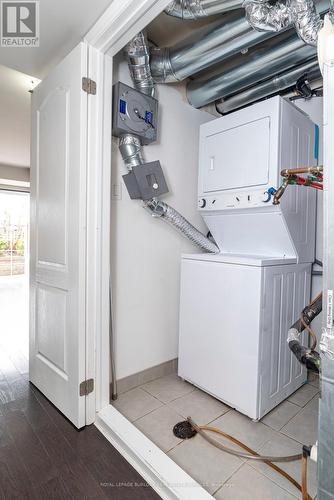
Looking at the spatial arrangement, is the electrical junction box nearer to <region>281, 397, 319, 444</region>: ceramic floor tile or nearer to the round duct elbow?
the round duct elbow

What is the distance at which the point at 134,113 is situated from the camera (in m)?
1.80

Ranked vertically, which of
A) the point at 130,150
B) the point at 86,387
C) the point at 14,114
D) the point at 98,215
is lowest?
the point at 86,387

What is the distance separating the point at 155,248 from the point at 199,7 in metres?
1.48

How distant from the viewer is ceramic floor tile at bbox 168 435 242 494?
1.25 metres

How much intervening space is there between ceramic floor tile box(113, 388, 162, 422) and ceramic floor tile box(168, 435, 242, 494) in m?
0.37

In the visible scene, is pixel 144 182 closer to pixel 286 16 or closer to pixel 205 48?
pixel 205 48

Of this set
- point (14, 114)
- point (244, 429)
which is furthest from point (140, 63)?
point (244, 429)

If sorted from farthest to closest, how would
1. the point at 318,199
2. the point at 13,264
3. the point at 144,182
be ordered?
1. the point at 13,264
2. the point at 318,199
3. the point at 144,182

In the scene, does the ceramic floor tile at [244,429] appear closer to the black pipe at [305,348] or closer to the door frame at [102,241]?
the door frame at [102,241]

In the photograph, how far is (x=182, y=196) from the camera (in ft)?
7.59

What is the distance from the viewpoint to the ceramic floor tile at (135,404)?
173 cm

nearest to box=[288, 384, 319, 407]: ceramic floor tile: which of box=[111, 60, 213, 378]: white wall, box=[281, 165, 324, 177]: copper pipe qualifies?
box=[111, 60, 213, 378]: white wall

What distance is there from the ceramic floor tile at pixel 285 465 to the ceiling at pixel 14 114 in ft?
10.3

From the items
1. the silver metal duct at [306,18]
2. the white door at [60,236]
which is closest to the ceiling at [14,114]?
the white door at [60,236]
